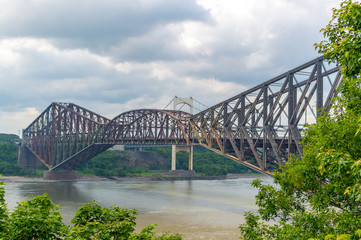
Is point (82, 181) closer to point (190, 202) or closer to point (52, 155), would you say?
point (52, 155)

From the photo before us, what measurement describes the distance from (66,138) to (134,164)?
3131cm

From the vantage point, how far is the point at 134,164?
134625 millimetres

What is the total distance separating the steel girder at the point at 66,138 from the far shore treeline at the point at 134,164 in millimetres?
8753

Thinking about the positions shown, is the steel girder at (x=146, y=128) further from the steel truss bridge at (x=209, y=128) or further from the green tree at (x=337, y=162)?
the green tree at (x=337, y=162)

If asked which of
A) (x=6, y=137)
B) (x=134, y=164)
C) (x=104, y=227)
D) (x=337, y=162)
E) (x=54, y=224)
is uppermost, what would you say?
(x=6, y=137)

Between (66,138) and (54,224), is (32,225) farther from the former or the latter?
(66,138)

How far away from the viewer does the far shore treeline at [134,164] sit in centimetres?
11862

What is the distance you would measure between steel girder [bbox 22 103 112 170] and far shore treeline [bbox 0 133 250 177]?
8753mm

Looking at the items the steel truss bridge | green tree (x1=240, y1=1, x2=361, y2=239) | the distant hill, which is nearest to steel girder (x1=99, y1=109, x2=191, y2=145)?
the steel truss bridge

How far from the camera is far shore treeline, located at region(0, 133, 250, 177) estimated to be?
118625 mm

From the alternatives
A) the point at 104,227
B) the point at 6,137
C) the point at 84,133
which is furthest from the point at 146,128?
the point at 6,137

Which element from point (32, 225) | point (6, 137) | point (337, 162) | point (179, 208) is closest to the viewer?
point (337, 162)

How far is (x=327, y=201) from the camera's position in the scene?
17109mm

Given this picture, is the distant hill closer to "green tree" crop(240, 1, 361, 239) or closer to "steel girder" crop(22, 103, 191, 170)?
"steel girder" crop(22, 103, 191, 170)
